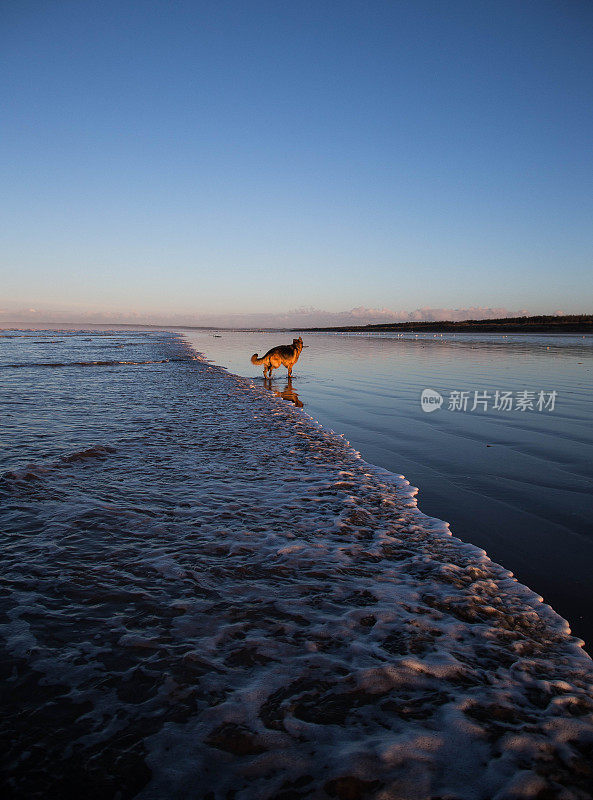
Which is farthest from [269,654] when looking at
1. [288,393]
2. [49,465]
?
[288,393]

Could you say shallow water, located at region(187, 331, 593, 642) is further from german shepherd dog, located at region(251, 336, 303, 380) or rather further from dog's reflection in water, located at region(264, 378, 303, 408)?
german shepherd dog, located at region(251, 336, 303, 380)

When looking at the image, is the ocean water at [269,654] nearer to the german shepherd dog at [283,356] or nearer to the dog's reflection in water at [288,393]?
the dog's reflection in water at [288,393]

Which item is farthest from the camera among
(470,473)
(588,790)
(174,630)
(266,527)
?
(470,473)

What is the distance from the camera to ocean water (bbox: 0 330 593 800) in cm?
166

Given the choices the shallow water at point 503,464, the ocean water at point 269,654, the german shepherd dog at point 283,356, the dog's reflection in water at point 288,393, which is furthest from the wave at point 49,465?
the german shepherd dog at point 283,356

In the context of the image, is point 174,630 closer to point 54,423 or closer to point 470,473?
point 470,473

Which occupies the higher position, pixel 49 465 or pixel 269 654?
pixel 49 465

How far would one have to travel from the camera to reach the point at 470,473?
536cm

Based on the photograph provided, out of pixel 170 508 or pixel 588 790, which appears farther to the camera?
pixel 170 508

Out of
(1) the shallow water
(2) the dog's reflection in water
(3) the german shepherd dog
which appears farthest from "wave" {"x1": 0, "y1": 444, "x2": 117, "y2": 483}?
(3) the german shepherd dog

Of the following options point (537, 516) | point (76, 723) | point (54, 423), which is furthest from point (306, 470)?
point (54, 423)

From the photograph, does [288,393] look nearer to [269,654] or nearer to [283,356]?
[283,356]

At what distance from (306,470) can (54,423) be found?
5069 mm

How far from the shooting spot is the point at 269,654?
7.54 ft
